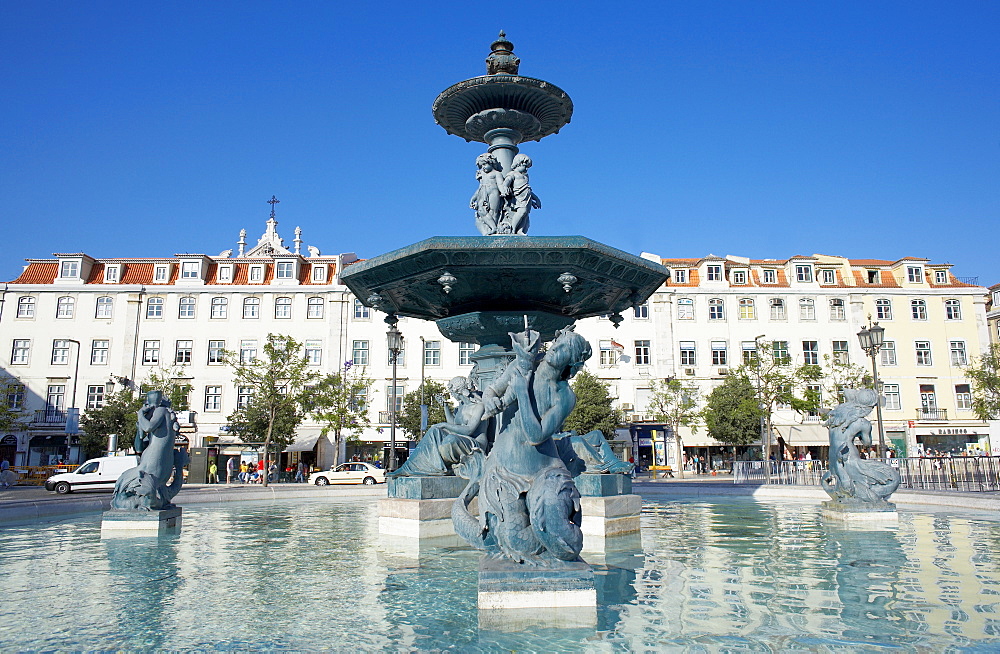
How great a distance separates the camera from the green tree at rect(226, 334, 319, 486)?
1296 inches

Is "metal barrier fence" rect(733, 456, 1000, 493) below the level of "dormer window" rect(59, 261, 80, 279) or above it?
below

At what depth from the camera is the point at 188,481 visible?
101 ft

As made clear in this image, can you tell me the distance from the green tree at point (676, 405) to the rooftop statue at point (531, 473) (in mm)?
32973

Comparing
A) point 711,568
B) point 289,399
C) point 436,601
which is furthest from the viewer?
point 289,399

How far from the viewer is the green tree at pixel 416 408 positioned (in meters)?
38.7

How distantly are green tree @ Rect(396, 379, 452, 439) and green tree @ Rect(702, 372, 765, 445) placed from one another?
A: 51.6ft

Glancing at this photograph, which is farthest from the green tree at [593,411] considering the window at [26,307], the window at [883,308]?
the window at [26,307]

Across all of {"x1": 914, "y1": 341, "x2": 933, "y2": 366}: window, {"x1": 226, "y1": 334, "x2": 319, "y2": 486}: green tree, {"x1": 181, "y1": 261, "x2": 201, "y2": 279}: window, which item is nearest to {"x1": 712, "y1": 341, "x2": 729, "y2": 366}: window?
{"x1": 914, "y1": 341, "x2": 933, "y2": 366}: window

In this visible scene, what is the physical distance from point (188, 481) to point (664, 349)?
1148 inches

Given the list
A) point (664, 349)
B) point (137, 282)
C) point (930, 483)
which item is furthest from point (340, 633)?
point (137, 282)

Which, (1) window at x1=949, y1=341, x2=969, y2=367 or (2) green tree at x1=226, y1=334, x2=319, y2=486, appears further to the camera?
(1) window at x1=949, y1=341, x2=969, y2=367

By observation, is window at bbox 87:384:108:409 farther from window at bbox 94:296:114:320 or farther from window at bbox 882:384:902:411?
window at bbox 882:384:902:411

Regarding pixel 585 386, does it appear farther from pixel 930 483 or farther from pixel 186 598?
pixel 186 598

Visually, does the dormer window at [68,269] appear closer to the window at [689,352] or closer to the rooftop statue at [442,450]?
the window at [689,352]
